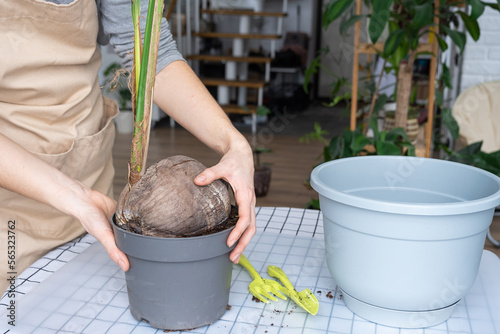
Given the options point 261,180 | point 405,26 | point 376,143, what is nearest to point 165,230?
point 376,143

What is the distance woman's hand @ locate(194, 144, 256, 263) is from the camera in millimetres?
646

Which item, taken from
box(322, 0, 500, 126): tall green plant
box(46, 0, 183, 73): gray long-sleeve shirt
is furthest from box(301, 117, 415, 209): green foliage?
box(46, 0, 183, 73): gray long-sleeve shirt

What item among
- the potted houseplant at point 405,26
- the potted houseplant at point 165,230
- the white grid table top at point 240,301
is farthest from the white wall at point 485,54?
the potted houseplant at point 165,230

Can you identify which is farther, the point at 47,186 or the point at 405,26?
the point at 405,26

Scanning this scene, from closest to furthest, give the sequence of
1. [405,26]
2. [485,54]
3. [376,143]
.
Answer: [376,143]
[405,26]
[485,54]

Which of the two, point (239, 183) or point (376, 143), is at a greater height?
point (239, 183)

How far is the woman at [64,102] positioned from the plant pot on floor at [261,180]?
7.49 ft

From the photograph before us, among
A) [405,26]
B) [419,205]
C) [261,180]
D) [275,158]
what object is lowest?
[275,158]

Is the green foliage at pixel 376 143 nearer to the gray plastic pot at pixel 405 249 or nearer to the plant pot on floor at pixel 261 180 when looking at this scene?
the gray plastic pot at pixel 405 249

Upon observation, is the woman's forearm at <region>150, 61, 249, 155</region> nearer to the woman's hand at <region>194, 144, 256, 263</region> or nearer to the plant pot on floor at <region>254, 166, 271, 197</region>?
the woman's hand at <region>194, 144, 256, 263</region>

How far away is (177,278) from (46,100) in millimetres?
450

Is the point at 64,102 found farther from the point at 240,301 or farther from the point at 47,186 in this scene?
the point at 240,301

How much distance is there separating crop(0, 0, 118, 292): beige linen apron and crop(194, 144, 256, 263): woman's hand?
32cm

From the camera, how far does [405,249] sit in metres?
0.61
